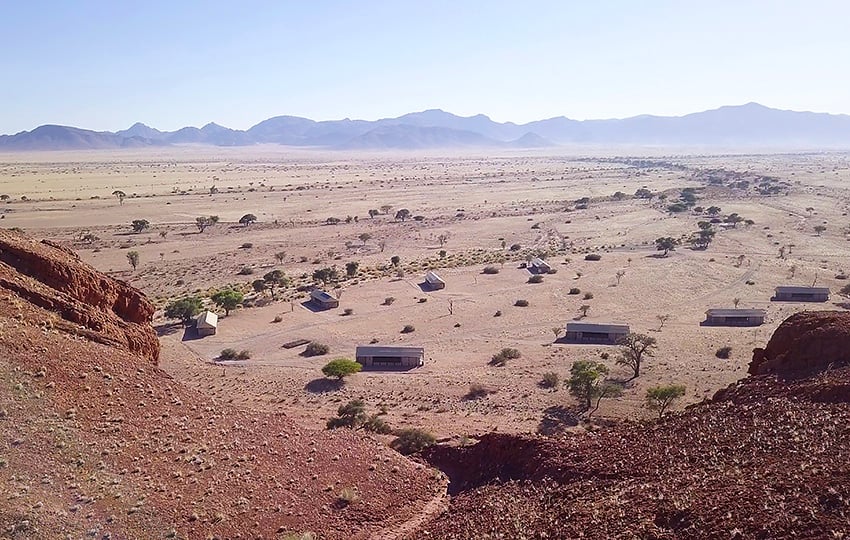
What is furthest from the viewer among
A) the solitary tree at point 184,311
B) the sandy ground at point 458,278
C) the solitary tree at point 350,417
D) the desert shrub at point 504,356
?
the solitary tree at point 184,311

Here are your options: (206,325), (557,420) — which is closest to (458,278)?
(206,325)

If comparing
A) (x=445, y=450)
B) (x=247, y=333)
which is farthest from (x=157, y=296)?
(x=445, y=450)

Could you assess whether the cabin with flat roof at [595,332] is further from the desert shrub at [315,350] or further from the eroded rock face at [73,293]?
the eroded rock face at [73,293]

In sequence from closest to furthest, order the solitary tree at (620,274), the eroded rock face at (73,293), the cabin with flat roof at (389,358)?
the eroded rock face at (73,293) < the cabin with flat roof at (389,358) < the solitary tree at (620,274)

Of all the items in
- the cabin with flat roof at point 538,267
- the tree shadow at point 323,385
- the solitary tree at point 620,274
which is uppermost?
the cabin with flat roof at point 538,267

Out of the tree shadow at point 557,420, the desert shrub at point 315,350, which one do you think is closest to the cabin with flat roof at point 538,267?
the desert shrub at point 315,350

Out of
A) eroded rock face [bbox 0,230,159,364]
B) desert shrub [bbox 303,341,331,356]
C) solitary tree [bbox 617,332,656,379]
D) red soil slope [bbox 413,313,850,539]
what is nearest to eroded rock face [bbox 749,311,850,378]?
red soil slope [bbox 413,313,850,539]

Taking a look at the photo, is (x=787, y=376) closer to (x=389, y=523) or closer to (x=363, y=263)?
(x=389, y=523)
